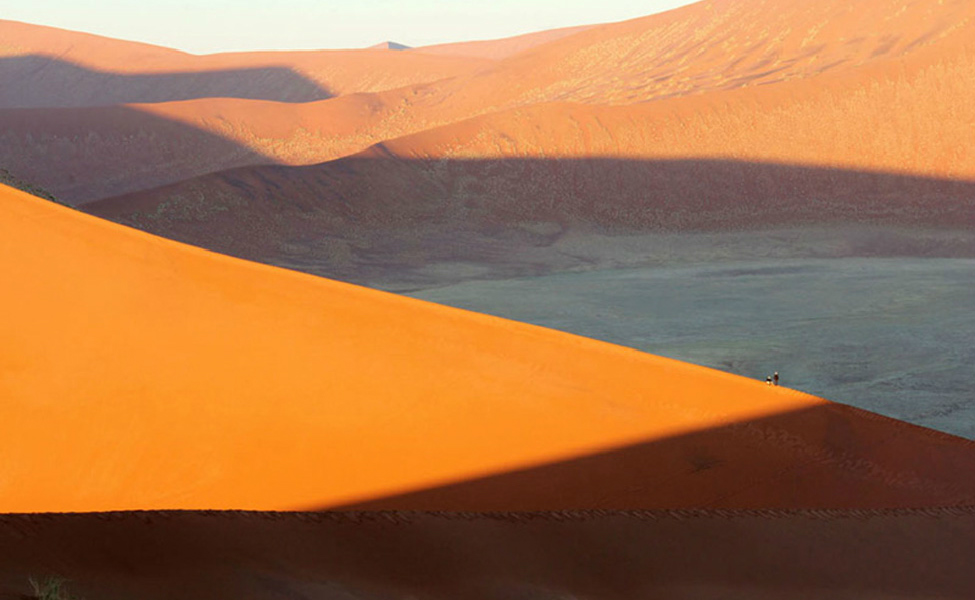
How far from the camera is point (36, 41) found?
97.8 metres

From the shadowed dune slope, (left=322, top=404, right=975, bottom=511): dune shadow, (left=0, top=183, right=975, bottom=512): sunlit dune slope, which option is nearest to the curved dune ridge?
(left=0, top=183, right=975, bottom=512): sunlit dune slope

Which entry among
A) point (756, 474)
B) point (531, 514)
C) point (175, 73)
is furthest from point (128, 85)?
point (531, 514)

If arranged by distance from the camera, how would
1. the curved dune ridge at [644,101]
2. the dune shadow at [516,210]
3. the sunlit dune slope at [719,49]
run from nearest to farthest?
the dune shadow at [516,210] → the curved dune ridge at [644,101] → the sunlit dune slope at [719,49]

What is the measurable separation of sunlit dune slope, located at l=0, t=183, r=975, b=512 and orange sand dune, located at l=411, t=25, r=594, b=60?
118287 millimetres

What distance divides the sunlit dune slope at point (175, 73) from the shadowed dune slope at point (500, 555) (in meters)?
80.7

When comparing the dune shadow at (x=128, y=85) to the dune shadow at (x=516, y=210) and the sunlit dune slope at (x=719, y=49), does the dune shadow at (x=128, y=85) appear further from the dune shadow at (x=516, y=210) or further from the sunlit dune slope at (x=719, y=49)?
the dune shadow at (x=516, y=210)

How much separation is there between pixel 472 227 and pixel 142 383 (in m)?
26.2

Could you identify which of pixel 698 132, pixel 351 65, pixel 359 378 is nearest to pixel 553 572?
pixel 359 378

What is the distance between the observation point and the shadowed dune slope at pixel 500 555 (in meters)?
4.14

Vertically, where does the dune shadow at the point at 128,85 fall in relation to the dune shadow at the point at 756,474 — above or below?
above

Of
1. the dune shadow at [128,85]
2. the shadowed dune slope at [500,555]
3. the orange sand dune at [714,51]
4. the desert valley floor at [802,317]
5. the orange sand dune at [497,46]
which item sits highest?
the orange sand dune at [497,46]

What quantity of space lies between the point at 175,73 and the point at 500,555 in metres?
92.3

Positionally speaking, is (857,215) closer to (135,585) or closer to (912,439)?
(912,439)

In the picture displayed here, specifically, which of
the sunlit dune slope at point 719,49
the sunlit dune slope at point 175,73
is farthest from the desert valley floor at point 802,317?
the sunlit dune slope at point 175,73
